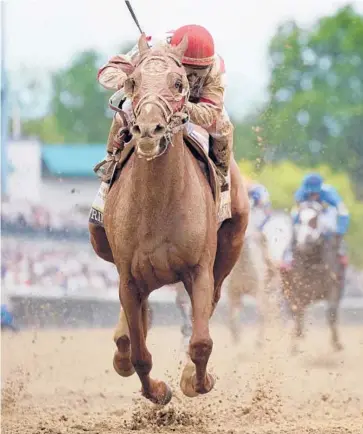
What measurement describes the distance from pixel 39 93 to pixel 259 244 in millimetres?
11959

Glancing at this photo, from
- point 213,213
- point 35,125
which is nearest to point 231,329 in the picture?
point 213,213

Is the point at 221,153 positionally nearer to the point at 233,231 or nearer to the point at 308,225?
the point at 233,231

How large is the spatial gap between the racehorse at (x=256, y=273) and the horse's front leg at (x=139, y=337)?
4168 millimetres

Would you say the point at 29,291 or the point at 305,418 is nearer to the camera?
the point at 305,418

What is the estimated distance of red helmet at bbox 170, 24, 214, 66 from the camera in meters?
6.67

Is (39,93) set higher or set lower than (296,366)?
higher

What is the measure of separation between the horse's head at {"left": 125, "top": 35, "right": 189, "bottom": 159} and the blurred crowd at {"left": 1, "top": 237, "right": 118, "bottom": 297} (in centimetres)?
683

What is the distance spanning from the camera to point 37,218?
48.9 feet

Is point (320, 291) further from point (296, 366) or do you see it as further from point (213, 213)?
point (213, 213)

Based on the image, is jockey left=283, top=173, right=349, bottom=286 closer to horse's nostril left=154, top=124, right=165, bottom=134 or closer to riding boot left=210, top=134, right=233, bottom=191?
riding boot left=210, top=134, right=233, bottom=191

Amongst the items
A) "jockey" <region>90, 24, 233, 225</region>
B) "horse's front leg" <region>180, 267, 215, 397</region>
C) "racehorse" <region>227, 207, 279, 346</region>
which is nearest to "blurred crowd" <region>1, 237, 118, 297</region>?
"racehorse" <region>227, 207, 279, 346</region>

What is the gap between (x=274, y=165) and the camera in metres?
13.2

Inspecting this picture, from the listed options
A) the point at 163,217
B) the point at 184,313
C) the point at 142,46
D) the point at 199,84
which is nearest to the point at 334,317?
the point at 184,313

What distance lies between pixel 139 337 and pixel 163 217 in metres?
0.78
